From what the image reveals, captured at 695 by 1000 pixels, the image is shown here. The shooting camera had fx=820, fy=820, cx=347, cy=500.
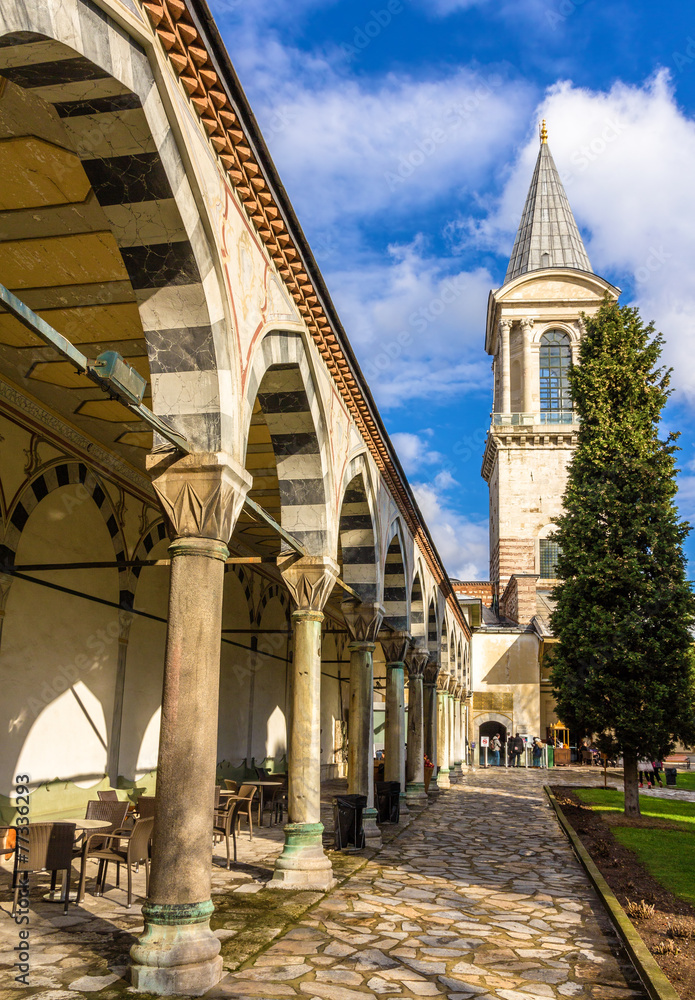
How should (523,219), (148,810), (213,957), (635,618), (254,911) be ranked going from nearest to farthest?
1. (213,957)
2. (254,911)
3. (148,810)
4. (635,618)
5. (523,219)

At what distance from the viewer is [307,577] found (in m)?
8.47

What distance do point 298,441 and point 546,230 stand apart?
39832 millimetres

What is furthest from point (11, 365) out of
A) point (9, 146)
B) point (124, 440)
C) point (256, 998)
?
point (256, 998)

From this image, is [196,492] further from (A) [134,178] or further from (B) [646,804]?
(B) [646,804]

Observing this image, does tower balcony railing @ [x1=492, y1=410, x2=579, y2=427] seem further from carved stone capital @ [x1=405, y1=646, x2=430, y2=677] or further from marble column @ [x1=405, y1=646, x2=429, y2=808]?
carved stone capital @ [x1=405, y1=646, x2=430, y2=677]

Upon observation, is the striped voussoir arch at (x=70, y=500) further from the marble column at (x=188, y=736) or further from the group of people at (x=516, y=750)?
the group of people at (x=516, y=750)

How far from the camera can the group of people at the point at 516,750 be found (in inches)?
1188

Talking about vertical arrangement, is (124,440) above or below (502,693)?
above

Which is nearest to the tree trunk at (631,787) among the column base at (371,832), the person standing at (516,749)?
the column base at (371,832)

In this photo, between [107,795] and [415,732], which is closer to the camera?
[107,795]

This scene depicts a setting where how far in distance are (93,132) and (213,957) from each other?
488cm

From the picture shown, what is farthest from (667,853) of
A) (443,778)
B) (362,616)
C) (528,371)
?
(528,371)

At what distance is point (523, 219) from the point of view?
45.6m

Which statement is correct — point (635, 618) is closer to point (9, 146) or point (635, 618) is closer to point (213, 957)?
point (213, 957)
